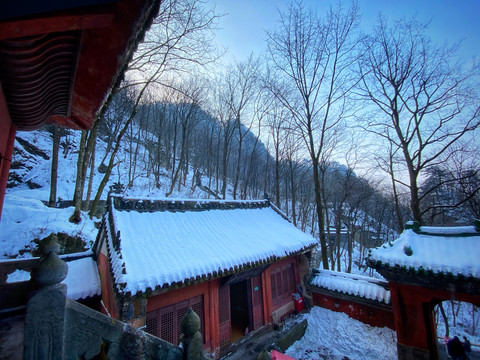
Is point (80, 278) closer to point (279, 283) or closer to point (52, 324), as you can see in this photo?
point (52, 324)

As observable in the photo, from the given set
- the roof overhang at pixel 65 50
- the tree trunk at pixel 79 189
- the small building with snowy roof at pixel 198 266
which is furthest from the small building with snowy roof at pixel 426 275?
the tree trunk at pixel 79 189

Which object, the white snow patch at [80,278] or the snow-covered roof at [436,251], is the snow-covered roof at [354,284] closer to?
the snow-covered roof at [436,251]

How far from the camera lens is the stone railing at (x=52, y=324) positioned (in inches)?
60.1

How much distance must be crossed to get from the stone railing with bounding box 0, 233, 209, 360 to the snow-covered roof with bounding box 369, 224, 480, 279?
26.4 ft

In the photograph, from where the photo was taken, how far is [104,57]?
2.06m

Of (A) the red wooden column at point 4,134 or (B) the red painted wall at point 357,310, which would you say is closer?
(A) the red wooden column at point 4,134

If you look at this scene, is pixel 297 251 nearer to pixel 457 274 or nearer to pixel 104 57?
pixel 457 274

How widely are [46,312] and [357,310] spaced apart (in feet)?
37.8

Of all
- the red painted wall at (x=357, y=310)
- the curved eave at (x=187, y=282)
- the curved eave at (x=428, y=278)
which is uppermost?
the curved eave at (x=187, y=282)

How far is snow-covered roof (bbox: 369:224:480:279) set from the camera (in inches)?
254

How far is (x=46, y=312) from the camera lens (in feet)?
5.27

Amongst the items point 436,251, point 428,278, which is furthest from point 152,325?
point 436,251

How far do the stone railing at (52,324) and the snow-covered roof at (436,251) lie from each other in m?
8.04

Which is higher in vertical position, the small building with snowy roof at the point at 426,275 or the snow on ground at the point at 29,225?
the snow on ground at the point at 29,225
